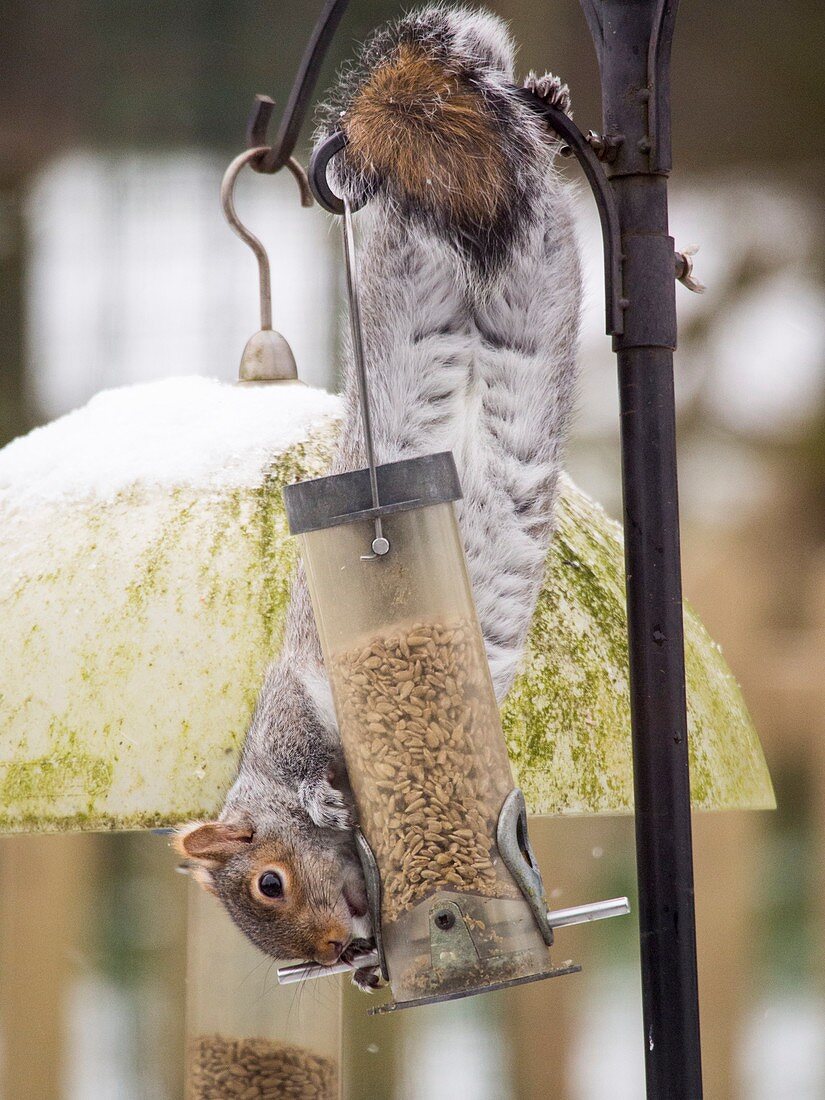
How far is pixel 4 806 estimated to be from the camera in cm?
74

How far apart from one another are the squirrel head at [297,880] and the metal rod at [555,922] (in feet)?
0.12

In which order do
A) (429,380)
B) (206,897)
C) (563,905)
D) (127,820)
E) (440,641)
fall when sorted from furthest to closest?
1. (563,905)
2. (206,897)
3. (429,380)
4. (440,641)
5. (127,820)

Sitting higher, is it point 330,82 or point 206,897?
point 330,82

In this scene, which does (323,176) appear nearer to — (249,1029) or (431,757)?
(431,757)

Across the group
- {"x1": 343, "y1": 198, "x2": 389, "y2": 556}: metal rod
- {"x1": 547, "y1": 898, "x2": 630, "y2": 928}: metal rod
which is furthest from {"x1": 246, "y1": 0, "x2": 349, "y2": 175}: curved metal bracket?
{"x1": 547, "y1": 898, "x2": 630, "y2": 928}: metal rod

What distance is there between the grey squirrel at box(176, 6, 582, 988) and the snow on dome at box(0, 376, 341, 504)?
0.17 ft

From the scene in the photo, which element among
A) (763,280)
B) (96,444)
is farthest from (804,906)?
(96,444)

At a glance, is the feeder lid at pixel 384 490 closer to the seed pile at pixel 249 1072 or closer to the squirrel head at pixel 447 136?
the squirrel head at pixel 447 136

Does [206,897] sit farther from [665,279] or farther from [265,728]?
[665,279]

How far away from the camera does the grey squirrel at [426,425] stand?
905 millimetres

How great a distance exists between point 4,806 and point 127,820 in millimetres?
78

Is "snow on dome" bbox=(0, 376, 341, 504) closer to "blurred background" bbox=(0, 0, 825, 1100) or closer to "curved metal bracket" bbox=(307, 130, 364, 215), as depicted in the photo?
"curved metal bracket" bbox=(307, 130, 364, 215)

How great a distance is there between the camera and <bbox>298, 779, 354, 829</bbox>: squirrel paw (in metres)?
0.90

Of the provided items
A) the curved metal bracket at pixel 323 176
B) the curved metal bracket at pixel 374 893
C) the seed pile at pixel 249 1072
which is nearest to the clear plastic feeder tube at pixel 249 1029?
the seed pile at pixel 249 1072
